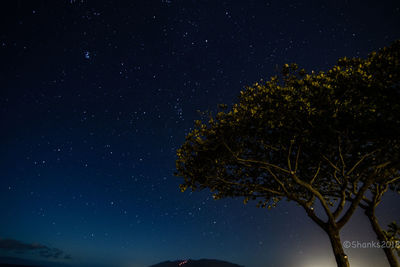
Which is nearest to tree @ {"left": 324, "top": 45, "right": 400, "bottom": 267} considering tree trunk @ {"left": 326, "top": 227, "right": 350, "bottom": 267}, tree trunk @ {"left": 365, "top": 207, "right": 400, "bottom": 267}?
tree trunk @ {"left": 365, "top": 207, "right": 400, "bottom": 267}

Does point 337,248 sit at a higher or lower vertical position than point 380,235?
lower

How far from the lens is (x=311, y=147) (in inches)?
574

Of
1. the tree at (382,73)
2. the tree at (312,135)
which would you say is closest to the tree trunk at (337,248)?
the tree at (312,135)

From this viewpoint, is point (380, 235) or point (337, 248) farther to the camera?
point (380, 235)

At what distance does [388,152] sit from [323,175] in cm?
433

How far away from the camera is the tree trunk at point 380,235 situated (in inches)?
541

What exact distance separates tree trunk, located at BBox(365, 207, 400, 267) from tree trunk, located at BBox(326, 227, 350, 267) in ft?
14.9

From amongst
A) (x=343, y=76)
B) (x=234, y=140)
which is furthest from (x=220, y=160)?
(x=343, y=76)

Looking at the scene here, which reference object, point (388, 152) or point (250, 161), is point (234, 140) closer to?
point (250, 161)

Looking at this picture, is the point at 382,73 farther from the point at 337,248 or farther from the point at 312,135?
the point at 337,248

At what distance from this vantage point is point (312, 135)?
1362 cm

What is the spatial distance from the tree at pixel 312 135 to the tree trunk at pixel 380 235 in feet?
5.37

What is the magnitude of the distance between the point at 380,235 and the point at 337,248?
5.22m

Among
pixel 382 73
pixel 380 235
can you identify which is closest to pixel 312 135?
pixel 382 73
